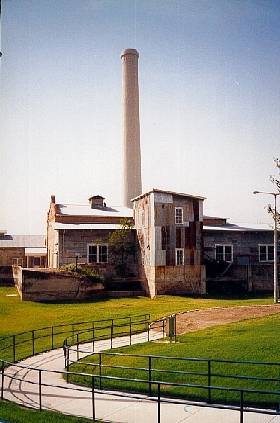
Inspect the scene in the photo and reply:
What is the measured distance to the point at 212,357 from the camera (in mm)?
13742

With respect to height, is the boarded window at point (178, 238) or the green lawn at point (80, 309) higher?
the boarded window at point (178, 238)

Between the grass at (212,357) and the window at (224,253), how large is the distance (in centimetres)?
2340

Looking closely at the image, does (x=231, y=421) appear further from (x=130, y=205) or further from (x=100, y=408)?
(x=130, y=205)

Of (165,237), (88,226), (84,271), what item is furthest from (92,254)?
(165,237)

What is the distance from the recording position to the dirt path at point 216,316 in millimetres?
21859

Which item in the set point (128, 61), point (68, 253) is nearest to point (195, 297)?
point (68, 253)

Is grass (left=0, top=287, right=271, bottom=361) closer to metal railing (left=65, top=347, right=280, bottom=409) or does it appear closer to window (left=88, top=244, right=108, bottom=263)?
window (left=88, top=244, right=108, bottom=263)

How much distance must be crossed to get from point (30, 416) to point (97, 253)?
30.6 m

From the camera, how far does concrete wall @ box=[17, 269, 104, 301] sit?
3316 cm

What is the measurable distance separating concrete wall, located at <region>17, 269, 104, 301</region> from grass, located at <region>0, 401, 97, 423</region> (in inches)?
903

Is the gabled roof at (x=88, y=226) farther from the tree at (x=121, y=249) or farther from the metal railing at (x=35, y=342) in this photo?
the metal railing at (x=35, y=342)

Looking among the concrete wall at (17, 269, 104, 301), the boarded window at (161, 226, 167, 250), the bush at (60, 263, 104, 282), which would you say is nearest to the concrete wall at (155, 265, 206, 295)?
the boarded window at (161, 226, 167, 250)

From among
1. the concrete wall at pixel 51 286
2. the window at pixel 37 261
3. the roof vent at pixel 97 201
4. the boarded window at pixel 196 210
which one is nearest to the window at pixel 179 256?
the boarded window at pixel 196 210

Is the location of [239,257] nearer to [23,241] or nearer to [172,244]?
[172,244]
